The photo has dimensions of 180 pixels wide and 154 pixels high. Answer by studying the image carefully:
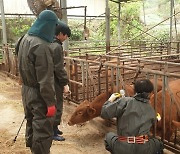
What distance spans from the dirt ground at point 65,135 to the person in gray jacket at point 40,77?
3.75ft

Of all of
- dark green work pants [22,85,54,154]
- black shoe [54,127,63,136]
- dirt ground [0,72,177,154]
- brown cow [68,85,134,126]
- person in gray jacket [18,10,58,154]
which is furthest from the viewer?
brown cow [68,85,134,126]

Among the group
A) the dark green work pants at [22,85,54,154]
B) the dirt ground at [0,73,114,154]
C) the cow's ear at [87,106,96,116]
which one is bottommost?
the dirt ground at [0,73,114,154]

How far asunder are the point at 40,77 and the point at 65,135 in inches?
91.1

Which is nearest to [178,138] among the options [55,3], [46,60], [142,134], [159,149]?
[159,149]

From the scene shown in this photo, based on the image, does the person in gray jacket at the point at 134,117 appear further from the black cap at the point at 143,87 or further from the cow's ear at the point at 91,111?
the cow's ear at the point at 91,111

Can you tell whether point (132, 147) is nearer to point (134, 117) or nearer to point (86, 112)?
point (134, 117)

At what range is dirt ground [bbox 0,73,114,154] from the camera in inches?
179

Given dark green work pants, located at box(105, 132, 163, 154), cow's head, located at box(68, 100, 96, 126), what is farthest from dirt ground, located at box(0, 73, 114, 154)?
dark green work pants, located at box(105, 132, 163, 154)

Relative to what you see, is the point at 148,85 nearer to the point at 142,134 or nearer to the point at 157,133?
Result: the point at 142,134

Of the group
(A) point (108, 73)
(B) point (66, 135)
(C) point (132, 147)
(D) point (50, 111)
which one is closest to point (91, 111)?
(B) point (66, 135)

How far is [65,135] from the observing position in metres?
5.20

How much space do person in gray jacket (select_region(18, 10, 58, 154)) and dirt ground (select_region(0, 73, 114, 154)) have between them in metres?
1.14

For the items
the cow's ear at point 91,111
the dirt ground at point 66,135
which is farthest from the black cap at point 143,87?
the cow's ear at point 91,111

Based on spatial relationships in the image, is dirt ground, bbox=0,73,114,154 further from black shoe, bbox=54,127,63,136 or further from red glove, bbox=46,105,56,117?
red glove, bbox=46,105,56,117
